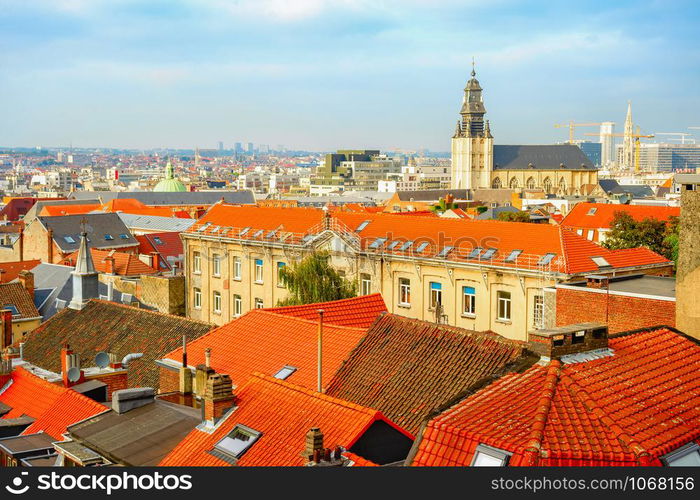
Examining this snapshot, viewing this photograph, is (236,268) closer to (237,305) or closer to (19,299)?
(237,305)

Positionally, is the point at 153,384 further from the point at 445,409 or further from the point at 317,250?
the point at 317,250

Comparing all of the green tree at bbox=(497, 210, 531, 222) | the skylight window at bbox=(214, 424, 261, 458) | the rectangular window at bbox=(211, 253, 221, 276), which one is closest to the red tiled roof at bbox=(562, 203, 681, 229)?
the green tree at bbox=(497, 210, 531, 222)

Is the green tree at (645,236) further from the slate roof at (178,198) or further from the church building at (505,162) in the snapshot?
the church building at (505,162)

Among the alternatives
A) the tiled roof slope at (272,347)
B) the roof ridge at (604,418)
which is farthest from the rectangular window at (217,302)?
the roof ridge at (604,418)

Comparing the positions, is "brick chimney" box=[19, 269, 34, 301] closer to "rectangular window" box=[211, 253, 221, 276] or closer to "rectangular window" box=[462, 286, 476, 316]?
"rectangular window" box=[211, 253, 221, 276]

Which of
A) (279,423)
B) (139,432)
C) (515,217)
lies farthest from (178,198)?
(279,423)
